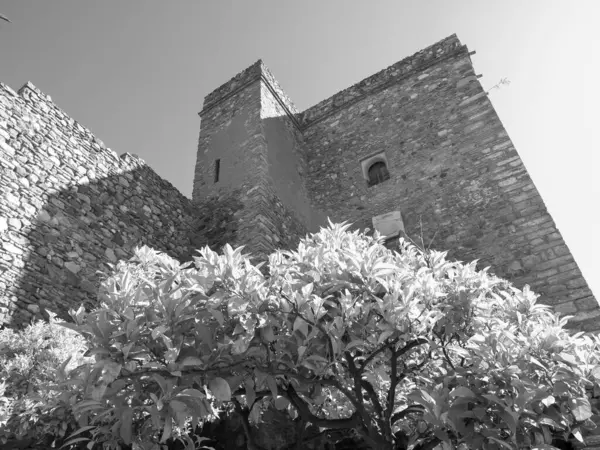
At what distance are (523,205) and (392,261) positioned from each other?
4.29 metres

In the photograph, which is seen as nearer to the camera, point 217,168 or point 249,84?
point 217,168

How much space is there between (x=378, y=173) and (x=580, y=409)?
20.2 feet

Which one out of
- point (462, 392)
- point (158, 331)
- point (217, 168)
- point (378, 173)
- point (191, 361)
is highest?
point (217, 168)

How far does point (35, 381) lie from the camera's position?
323 cm

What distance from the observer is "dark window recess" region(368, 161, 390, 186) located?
7595mm

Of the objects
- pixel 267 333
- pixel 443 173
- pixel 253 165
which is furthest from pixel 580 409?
pixel 253 165

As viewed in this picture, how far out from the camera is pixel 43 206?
15.5ft

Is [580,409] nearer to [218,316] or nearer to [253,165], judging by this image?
[218,316]

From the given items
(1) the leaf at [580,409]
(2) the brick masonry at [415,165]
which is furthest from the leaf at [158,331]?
(2) the brick masonry at [415,165]

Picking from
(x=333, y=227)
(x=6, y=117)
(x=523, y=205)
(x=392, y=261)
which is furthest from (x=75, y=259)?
(x=523, y=205)

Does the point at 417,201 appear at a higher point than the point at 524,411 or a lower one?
higher

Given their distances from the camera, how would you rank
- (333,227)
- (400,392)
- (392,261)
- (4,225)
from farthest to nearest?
(4,225), (400,392), (333,227), (392,261)

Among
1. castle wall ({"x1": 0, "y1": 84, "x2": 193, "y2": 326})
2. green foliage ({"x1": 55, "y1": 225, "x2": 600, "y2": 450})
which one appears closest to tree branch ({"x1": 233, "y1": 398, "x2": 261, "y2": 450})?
green foliage ({"x1": 55, "y1": 225, "x2": 600, "y2": 450})

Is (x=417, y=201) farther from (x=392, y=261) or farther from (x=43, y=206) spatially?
(x=43, y=206)
